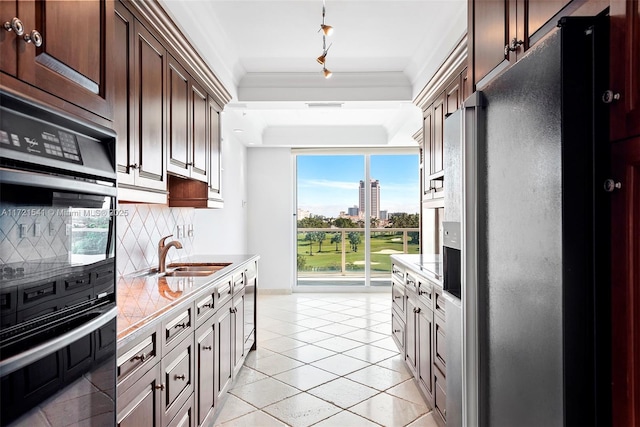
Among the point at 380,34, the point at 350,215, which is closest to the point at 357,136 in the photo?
the point at 350,215

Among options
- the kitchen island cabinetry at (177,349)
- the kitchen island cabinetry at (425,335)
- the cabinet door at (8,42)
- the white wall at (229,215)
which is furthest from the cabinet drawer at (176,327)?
the white wall at (229,215)

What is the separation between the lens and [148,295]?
1978mm

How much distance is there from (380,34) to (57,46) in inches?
102

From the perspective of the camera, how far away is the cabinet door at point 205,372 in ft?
7.04

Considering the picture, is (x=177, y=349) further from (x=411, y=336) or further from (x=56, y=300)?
(x=411, y=336)

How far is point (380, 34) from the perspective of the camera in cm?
307

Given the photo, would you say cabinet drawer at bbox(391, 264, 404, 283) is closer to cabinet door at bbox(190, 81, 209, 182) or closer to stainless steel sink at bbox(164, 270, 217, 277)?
stainless steel sink at bbox(164, 270, 217, 277)

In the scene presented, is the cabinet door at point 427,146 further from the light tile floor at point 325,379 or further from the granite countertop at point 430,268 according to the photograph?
the light tile floor at point 325,379

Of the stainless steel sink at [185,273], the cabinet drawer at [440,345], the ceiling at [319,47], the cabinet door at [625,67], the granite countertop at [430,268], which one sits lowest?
the cabinet drawer at [440,345]

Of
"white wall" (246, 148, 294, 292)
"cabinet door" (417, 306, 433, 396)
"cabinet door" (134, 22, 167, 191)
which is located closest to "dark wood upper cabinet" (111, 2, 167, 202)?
"cabinet door" (134, 22, 167, 191)

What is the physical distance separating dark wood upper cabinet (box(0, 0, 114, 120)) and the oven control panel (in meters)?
0.09

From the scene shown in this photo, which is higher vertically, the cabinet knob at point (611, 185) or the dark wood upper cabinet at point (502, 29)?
the dark wood upper cabinet at point (502, 29)

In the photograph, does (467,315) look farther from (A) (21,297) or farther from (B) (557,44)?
(A) (21,297)

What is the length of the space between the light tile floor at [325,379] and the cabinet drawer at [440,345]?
0.48 meters
